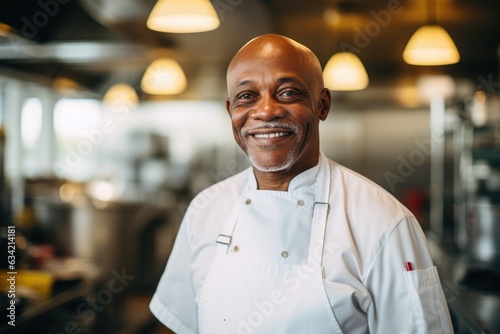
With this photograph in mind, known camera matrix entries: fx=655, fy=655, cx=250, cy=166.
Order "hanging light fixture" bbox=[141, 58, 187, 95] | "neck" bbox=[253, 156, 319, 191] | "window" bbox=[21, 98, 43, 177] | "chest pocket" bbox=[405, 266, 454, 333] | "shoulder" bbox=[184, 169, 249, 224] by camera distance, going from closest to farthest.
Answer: "chest pocket" bbox=[405, 266, 454, 333] → "neck" bbox=[253, 156, 319, 191] → "shoulder" bbox=[184, 169, 249, 224] → "hanging light fixture" bbox=[141, 58, 187, 95] → "window" bbox=[21, 98, 43, 177]

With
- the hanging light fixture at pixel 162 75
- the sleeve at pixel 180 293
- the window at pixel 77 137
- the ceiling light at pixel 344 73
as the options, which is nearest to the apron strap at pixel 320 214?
the sleeve at pixel 180 293

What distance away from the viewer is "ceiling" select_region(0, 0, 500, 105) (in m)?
2.90

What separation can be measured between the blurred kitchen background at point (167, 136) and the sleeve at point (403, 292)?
2.95 feet

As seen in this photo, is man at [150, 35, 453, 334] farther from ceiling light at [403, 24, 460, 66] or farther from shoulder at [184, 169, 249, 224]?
ceiling light at [403, 24, 460, 66]

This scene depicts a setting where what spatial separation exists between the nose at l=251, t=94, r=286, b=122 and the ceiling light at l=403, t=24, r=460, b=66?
2617 mm

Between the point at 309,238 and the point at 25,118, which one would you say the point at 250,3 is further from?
the point at 25,118

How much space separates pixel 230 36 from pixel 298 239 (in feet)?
15.9

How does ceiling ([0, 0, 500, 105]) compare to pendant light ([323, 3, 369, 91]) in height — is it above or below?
above

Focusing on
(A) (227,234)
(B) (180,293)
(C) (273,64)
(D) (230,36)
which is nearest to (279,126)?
(C) (273,64)

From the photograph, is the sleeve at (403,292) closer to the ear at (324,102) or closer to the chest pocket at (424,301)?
the chest pocket at (424,301)

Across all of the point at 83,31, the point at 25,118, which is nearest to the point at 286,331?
the point at 83,31

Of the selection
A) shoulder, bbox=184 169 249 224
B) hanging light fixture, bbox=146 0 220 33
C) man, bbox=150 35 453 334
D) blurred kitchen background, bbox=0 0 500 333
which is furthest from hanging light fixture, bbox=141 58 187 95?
man, bbox=150 35 453 334

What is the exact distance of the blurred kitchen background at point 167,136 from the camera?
3354 mm

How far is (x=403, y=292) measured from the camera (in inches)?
60.2
